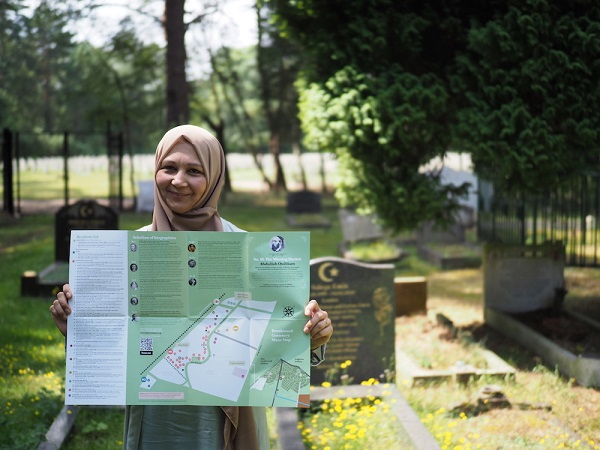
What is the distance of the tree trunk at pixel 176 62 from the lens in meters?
12.7

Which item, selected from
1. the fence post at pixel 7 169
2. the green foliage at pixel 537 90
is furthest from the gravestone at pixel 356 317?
the fence post at pixel 7 169

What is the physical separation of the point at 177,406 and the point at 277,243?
79 cm

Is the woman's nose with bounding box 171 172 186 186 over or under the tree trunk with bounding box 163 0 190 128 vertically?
under

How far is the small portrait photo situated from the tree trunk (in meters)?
10.3

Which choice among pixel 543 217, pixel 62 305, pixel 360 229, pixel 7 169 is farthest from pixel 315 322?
pixel 7 169

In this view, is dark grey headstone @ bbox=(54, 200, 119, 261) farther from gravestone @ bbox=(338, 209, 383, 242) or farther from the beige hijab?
the beige hijab

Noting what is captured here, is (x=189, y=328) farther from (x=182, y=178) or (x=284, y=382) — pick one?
(x=182, y=178)

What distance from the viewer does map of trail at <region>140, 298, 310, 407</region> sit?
2.89 meters

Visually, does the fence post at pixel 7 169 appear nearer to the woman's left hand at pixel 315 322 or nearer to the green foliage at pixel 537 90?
the green foliage at pixel 537 90

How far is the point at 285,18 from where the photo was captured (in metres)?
9.30

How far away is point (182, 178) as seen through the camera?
3037mm

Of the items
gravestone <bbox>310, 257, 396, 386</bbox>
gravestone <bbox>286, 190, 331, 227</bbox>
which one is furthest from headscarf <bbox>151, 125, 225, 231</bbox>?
gravestone <bbox>286, 190, 331, 227</bbox>

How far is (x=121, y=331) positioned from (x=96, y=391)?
0.24 m

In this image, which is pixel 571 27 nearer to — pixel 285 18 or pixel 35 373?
pixel 285 18
